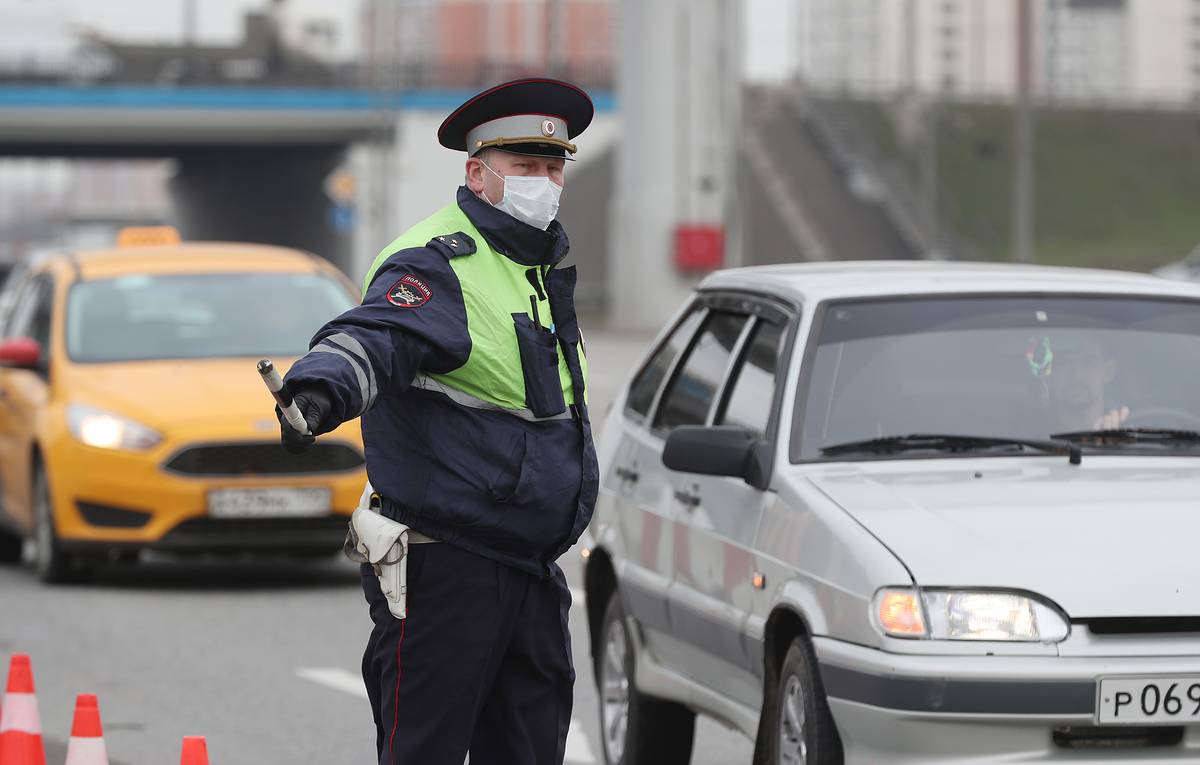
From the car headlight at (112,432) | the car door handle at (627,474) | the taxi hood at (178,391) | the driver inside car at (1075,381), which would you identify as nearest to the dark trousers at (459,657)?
the driver inside car at (1075,381)

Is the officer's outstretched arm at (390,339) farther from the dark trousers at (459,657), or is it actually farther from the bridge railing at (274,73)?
the bridge railing at (274,73)

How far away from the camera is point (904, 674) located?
501cm

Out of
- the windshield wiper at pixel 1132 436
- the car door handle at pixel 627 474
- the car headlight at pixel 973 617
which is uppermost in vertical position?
the windshield wiper at pixel 1132 436

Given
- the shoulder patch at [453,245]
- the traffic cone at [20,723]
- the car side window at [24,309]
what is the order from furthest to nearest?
1. the car side window at [24,309]
2. the traffic cone at [20,723]
3. the shoulder patch at [453,245]

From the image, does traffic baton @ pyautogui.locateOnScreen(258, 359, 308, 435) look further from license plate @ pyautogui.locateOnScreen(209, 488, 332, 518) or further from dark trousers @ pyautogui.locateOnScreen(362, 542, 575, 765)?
license plate @ pyautogui.locateOnScreen(209, 488, 332, 518)

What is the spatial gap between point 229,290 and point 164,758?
5757 mm

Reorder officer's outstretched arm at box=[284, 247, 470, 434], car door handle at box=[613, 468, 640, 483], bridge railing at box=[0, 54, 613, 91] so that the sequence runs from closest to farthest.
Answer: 1. officer's outstretched arm at box=[284, 247, 470, 434]
2. car door handle at box=[613, 468, 640, 483]
3. bridge railing at box=[0, 54, 613, 91]

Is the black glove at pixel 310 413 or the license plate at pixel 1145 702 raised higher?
the black glove at pixel 310 413

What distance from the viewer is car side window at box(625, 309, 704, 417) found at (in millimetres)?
7480

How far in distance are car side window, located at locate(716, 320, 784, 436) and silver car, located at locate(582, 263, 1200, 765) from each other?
15 millimetres

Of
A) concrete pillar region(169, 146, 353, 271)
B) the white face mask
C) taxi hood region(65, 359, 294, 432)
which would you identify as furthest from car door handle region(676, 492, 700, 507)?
concrete pillar region(169, 146, 353, 271)

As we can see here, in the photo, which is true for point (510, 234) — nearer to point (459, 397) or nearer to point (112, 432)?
point (459, 397)

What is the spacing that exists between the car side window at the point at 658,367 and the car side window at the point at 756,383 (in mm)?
641

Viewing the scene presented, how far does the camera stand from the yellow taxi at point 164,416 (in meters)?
11.8
